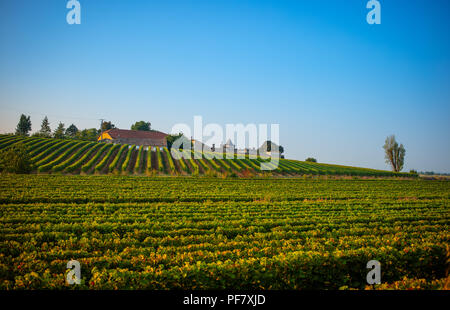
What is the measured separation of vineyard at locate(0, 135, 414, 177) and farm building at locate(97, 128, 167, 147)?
1654 centimetres

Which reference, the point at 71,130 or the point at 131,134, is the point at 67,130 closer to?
the point at 71,130

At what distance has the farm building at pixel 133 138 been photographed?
78.1 m

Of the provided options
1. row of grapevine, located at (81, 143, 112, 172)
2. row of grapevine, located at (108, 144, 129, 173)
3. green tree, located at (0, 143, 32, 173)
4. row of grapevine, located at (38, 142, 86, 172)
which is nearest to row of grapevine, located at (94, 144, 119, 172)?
row of grapevine, located at (81, 143, 112, 172)

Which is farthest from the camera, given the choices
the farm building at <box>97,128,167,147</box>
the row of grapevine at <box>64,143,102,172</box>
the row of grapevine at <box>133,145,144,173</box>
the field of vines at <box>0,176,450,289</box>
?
the farm building at <box>97,128,167,147</box>

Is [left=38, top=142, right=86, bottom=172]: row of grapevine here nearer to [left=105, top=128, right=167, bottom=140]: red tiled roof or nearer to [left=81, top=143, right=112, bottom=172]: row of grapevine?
[left=81, top=143, right=112, bottom=172]: row of grapevine

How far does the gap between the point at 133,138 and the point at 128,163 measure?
117 feet

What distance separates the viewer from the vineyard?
40.1 meters

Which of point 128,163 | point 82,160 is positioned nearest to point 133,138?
point 128,163

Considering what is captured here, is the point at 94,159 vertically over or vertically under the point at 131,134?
under

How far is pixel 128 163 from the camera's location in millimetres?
47781
